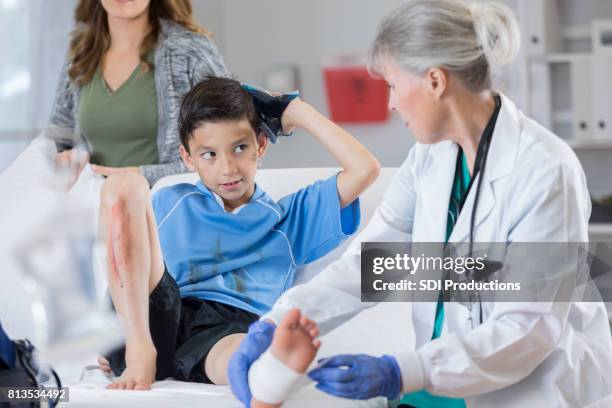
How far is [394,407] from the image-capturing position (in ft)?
4.96

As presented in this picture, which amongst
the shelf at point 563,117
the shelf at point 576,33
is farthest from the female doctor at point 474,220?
the shelf at point 576,33

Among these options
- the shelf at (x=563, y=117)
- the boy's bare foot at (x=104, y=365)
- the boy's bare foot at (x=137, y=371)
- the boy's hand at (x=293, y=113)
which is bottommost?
the shelf at (x=563, y=117)

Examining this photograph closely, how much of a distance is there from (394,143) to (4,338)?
91.0 inches

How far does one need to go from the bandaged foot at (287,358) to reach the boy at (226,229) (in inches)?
12.2

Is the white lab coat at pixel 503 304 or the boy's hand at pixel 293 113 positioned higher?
the boy's hand at pixel 293 113

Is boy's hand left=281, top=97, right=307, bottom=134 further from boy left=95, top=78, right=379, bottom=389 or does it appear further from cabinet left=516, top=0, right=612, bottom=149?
cabinet left=516, top=0, right=612, bottom=149

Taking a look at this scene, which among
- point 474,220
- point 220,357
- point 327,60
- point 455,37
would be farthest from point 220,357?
point 327,60

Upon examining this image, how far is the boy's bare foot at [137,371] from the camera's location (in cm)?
145

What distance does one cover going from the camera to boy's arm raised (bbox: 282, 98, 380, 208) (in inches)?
62.6

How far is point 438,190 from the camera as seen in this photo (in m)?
1.36

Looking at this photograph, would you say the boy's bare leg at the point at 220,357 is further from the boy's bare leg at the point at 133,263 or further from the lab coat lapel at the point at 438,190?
the lab coat lapel at the point at 438,190

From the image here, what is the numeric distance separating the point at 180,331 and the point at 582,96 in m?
1.69

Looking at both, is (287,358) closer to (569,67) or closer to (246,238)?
(246,238)

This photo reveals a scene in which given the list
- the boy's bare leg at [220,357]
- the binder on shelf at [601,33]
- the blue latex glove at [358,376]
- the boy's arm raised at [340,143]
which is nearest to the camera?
the blue latex glove at [358,376]
